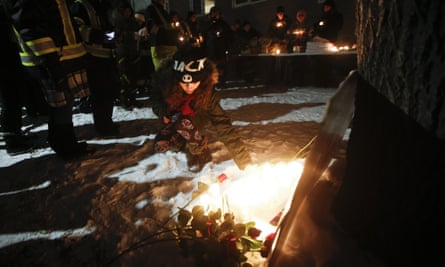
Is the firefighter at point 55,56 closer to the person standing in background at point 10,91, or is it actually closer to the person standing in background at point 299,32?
the person standing in background at point 10,91

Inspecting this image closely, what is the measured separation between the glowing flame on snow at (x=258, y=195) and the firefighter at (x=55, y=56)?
2.06 metres

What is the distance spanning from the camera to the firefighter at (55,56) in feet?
7.95

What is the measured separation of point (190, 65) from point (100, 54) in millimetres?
1792

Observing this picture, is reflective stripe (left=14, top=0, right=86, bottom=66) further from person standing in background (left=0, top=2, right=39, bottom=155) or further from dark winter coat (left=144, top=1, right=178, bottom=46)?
dark winter coat (left=144, top=1, right=178, bottom=46)

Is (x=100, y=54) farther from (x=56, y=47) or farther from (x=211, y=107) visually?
(x=211, y=107)

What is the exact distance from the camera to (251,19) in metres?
12.1

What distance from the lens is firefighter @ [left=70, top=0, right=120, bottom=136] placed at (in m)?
3.16

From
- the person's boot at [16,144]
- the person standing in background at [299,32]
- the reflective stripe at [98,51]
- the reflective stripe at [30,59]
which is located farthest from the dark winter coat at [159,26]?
the person standing in background at [299,32]

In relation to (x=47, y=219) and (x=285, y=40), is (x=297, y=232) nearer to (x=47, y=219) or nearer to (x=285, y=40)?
(x=47, y=219)

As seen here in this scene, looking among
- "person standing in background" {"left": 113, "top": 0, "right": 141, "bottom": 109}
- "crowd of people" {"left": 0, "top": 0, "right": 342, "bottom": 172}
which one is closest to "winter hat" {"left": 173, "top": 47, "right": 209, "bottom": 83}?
"crowd of people" {"left": 0, "top": 0, "right": 342, "bottom": 172}

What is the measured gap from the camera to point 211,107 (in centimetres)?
275

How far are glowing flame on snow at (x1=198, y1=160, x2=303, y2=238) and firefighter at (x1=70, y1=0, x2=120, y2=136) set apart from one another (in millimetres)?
2556

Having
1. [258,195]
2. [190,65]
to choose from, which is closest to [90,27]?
[190,65]

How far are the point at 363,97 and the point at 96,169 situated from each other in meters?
2.90
